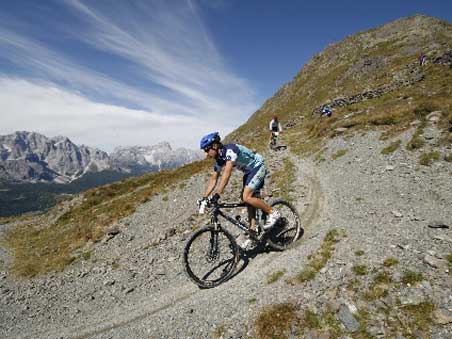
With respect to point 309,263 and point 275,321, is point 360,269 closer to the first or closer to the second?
point 309,263

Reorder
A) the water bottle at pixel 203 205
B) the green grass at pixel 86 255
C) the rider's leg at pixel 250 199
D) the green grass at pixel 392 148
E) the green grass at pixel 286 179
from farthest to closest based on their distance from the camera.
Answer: the green grass at pixel 392 148
the green grass at pixel 86 255
the green grass at pixel 286 179
the rider's leg at pixel 250 199
the water bottle at pixel 203 205

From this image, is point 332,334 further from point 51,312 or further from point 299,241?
point 51,312

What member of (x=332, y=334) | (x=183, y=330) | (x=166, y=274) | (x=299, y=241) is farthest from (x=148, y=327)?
(x=299, y=241)

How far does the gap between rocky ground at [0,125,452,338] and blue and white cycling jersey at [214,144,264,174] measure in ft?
11.7

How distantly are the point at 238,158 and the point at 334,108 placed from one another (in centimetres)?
4956

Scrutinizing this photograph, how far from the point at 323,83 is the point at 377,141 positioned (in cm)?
8360

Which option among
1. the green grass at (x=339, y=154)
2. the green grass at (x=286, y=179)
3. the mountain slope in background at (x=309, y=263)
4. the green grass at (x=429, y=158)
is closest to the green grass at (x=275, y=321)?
the mountain slope in background at (x=309, y=263)

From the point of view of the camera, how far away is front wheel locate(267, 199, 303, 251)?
1117cm

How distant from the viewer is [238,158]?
32.9ft

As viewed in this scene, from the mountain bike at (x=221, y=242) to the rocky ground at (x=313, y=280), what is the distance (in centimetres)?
51

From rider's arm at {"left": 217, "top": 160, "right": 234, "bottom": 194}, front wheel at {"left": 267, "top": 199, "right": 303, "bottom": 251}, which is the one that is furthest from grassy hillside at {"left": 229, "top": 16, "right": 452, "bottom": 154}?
rider's arm at {"left": 217, "top": 160, "right": 234, "bottom": 194}

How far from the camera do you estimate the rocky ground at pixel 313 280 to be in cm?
667

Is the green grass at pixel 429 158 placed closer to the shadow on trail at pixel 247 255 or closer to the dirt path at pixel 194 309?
the dirt path at pixel 194 309

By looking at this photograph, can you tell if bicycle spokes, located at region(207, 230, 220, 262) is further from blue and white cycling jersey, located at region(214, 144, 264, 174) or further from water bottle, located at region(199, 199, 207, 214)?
blue and white cycling jersey, located at region(214, 144, 264, 174)
